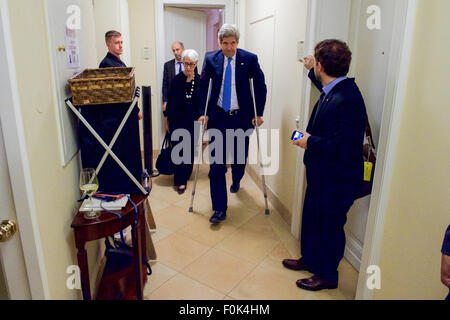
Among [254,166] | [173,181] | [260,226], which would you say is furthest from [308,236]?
[173,181]

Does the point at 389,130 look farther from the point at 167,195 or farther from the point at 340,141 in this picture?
the point at 167,195

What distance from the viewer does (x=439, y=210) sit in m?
1.43

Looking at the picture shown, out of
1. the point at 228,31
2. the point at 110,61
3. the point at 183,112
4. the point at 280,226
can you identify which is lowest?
the point at 280,226

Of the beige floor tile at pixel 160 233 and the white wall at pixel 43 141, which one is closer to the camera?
the white wall at pixel 43 141

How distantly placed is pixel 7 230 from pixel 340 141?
152 cm

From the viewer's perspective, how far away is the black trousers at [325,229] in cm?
197

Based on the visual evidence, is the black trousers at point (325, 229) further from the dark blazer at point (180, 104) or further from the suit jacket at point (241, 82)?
the dark blazer at point (180, 104)

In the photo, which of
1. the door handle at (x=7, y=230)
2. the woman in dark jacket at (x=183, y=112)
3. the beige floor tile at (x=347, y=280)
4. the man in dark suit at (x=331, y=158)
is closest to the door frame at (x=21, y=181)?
the door handle at (x=7, y=230)

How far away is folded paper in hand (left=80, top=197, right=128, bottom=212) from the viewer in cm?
163

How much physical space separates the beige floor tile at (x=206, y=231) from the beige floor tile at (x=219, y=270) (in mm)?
191

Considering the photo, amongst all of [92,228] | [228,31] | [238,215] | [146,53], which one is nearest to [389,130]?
[92,228]

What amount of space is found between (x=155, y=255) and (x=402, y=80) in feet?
6.07

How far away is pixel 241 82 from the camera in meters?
3.01
